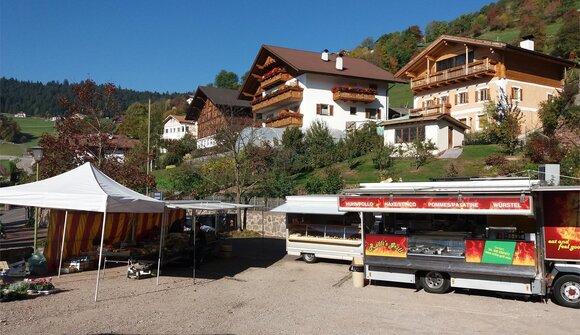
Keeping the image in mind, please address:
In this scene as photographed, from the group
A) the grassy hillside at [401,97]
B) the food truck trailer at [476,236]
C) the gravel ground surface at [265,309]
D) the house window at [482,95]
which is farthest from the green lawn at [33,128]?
the food truck trailer at [476,236]

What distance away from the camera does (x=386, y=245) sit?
1377 cm

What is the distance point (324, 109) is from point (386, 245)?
111ft

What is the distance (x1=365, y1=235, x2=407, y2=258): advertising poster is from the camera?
13521 millimetres

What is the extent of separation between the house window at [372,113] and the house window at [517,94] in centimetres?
1384

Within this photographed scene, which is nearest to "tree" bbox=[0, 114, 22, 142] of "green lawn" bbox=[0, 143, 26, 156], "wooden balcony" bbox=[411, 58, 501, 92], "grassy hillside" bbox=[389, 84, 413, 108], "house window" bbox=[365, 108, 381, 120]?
"green lawn" bbox=[0, 143, 26, 156]

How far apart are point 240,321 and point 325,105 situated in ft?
125

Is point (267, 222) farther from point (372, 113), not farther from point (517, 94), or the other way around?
point (372, 113)

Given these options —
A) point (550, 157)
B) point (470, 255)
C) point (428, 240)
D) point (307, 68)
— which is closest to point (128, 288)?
point (428, 240)

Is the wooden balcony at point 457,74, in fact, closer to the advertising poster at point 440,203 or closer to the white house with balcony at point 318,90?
the white house with balcony at point 318,90

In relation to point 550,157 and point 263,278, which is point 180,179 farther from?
point 550,157

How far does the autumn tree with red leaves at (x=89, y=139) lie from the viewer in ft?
70.4

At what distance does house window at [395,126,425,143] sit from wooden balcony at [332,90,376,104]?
11.1m

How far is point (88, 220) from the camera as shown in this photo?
17062mm

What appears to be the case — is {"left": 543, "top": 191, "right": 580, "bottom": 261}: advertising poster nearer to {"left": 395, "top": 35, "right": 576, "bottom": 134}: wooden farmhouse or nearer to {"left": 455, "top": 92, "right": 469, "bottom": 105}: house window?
{"left": 395, "top": 35, "right": 576, "bottom": 134}: wooden farmhouse
